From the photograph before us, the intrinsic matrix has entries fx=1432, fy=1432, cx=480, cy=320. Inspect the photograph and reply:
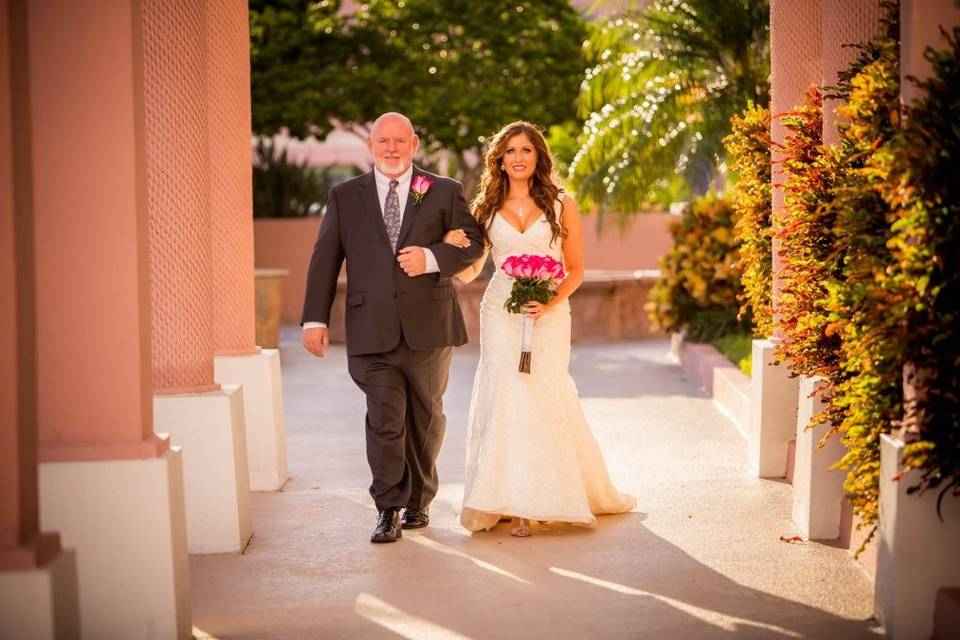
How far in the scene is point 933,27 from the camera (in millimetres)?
5340

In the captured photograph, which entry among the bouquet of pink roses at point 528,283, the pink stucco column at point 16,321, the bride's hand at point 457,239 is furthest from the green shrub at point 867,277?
the pink stucco column at point 16,321

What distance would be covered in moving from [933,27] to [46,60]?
3.31 m

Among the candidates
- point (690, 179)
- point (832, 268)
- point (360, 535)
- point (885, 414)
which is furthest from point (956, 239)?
point (690, 179)

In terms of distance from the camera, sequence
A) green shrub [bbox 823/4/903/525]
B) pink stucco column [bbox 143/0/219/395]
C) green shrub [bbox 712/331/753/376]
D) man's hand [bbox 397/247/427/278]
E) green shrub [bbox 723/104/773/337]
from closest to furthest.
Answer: green shrub [bbox 823/4/903/525] < pink stucco column [bbox 143/0/219/395] < man's hand [bbox 397/247/427/278] < green shrub [bbox 723/104/773/337] < green shrub [bbox 712/331/753/376]

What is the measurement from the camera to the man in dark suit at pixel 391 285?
24.9 feet

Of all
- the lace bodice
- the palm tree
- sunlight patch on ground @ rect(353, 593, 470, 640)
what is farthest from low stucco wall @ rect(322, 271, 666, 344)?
sunlight patch on ground @ rect(353, 593, 470, 640)

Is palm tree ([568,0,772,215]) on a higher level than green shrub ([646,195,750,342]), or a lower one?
higher

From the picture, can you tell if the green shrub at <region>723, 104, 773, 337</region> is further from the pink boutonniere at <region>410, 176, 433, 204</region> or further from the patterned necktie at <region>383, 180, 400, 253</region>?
the patterned necktie at <region>383, 180, 400, 253</region>

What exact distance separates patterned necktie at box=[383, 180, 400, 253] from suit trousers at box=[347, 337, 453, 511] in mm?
570

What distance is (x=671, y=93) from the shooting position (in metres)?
16.4

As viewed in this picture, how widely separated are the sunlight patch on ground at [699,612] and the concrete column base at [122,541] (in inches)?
78.0

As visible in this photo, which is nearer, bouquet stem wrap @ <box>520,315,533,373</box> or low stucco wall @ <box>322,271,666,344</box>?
bouquet stem wrap @ <box>520,315,533,373</box>

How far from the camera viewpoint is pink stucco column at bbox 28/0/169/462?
5.33 meters

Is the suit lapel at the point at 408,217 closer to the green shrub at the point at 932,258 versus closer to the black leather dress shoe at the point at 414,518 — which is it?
the black leather dress shoe at the point at 414,518
